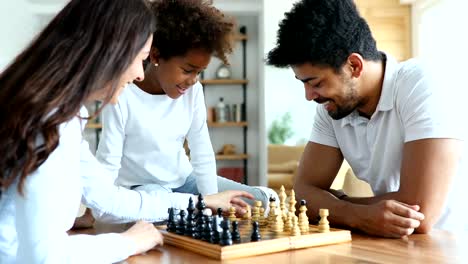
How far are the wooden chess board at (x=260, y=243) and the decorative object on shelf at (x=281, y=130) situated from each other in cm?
500

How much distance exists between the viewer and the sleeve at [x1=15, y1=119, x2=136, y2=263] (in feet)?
3.58

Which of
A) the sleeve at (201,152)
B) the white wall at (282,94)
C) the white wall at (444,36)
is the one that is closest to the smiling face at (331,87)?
the sleeve at (201,152)

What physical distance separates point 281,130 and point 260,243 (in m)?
5.27

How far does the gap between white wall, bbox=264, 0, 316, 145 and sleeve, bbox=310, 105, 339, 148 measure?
4146mm

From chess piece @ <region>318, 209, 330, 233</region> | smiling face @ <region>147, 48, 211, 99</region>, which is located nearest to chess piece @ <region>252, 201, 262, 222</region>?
chess piece @ <region>318, 209, 330, 233</region>

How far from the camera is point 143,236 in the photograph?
1.41 m


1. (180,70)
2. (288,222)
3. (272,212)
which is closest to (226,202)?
(272,212)

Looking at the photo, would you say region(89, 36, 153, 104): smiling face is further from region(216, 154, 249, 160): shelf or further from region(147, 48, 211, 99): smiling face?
region(216, 154, 249, 160): shelf

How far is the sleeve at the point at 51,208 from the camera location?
3.58ft

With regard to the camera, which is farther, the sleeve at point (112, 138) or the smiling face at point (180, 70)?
the smiling face at point (180, 70)

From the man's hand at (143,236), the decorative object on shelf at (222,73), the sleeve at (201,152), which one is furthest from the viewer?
the decorative object on shelf at (222,73)

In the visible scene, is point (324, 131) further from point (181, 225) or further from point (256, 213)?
point (181, 225)

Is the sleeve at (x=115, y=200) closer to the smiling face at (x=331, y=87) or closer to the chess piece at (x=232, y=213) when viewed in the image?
the chess piece at (x=232, y=213)

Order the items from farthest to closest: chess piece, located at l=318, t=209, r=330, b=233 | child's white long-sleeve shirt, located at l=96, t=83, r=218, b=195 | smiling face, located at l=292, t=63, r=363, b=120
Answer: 1. child's white long-sleeve shirt, located at l=96, t=83, r=218, b=195
2. smiling face, located at l=292, t=63, r=363, b=120
3. chess piece, located at l=318, t=209, r=330, b=233
